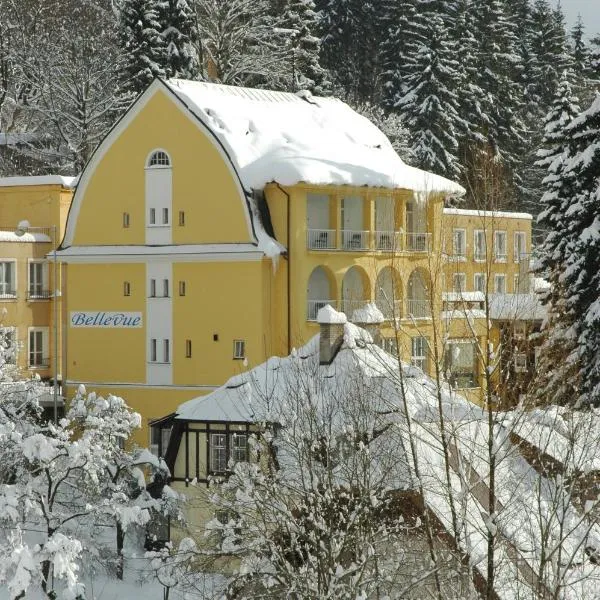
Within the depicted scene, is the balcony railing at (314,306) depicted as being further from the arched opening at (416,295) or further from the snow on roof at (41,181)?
the snow on roof at (41,181)

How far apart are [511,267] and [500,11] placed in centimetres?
2269

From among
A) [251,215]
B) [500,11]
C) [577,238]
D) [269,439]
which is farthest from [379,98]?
[269,439]

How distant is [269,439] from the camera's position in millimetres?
26172

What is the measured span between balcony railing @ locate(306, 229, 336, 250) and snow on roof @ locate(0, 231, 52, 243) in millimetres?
9565

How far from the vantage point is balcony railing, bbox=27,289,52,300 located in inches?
2086

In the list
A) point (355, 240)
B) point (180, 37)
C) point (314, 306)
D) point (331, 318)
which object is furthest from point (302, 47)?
point (331, 318)

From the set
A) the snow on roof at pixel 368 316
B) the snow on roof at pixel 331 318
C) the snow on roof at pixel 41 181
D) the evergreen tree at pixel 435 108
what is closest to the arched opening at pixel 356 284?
the snow on roof at pixel 368 316

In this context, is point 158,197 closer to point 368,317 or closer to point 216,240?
point 216,240

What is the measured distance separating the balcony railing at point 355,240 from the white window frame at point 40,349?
36.7ft

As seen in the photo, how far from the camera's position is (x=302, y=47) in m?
69.9

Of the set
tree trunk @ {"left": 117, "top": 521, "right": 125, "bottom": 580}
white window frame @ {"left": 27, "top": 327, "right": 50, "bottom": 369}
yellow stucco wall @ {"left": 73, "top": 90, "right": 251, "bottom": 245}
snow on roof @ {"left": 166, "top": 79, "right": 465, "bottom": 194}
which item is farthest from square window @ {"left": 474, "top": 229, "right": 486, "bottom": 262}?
white window frame @ {"left": 27, "top": 327, "right": 50, "bottom": 369}

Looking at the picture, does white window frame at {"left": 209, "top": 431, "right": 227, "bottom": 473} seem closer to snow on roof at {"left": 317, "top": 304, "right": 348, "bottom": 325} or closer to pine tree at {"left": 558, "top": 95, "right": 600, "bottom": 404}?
snow on roof at {"left": 317, "top": 304, "right": 348, "bottom": 325}

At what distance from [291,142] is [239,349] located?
643 cm

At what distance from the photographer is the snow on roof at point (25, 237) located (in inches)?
2052
